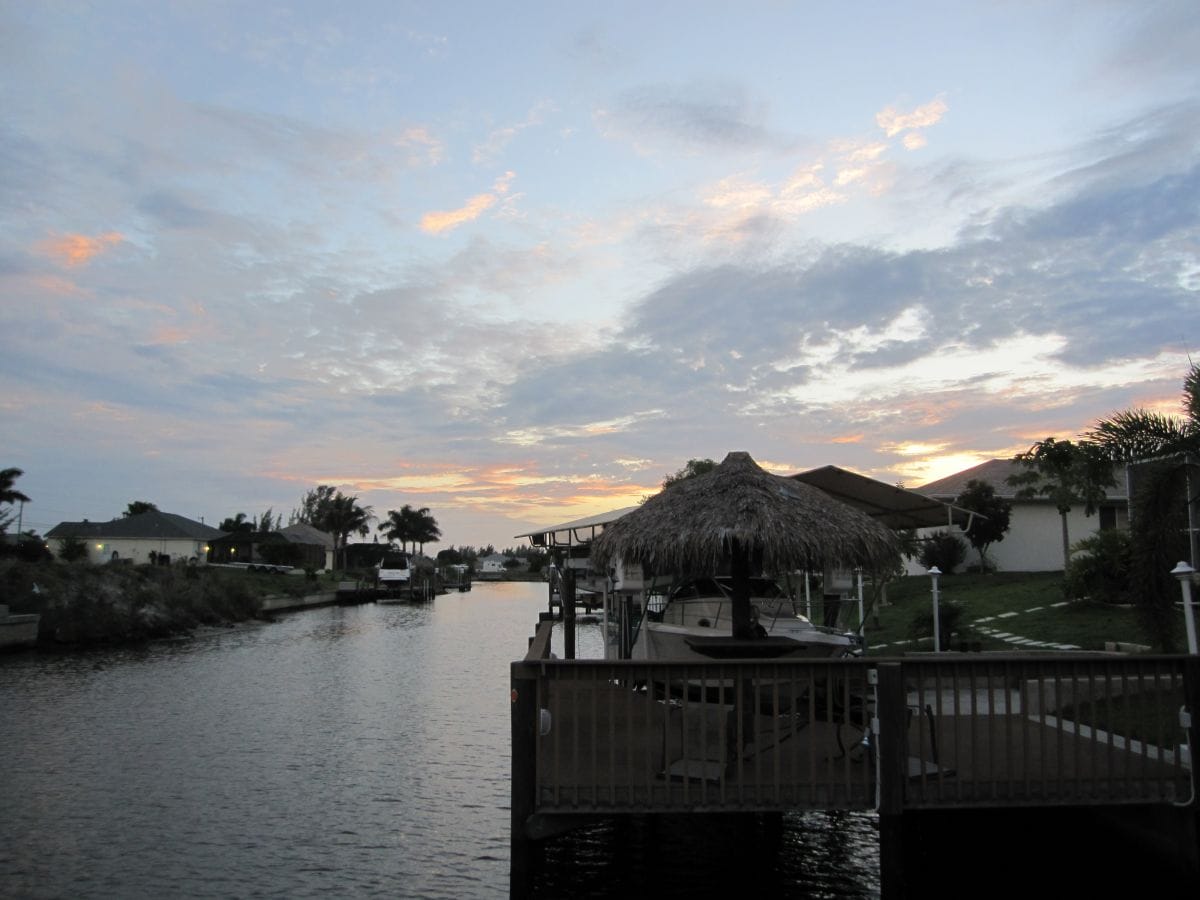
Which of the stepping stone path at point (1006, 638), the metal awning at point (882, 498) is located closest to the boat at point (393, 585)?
the stepping stone path at point (1006, 638)

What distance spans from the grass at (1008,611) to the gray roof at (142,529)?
68.7m

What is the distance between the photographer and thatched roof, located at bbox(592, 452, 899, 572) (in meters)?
11.4

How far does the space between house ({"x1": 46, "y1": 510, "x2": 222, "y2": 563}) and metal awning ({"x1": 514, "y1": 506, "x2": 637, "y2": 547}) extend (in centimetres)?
5725

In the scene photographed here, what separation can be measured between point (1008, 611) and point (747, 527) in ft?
64.0

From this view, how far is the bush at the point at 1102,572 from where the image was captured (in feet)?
80.1

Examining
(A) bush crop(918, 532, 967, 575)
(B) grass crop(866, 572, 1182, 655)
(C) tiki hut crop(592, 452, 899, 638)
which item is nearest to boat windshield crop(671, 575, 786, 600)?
(B) grass crop(866, 572, 1182, 655)

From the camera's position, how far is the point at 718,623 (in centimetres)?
1634

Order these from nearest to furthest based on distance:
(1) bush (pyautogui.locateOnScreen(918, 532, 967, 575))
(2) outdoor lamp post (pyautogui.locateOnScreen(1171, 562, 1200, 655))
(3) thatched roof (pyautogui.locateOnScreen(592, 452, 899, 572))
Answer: (2) outdoor lamp post (pyautogui.locateOnScreen(1171, 562, 1200, 655))
(3) thatched roof (pyautogui.locateOnScreen(592, 452, 899, 572))
(1) bush (pyautogui.locateOnScreen(918, 532, 967, 575))

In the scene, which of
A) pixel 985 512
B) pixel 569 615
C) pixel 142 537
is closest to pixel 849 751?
pixel 569 615

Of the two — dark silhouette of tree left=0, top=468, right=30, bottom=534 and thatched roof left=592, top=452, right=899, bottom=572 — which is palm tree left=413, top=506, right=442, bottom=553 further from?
thatched roof left=592, top=452, right=899, bottom=572

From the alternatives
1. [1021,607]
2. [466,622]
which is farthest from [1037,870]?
[466,622]

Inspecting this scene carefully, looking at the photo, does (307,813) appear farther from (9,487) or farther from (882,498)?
(9,487)

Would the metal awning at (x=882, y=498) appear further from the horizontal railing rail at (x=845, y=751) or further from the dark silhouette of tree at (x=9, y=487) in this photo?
the dark silhouette of tree at (x=9, y=487)

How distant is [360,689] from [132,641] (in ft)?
60.2
